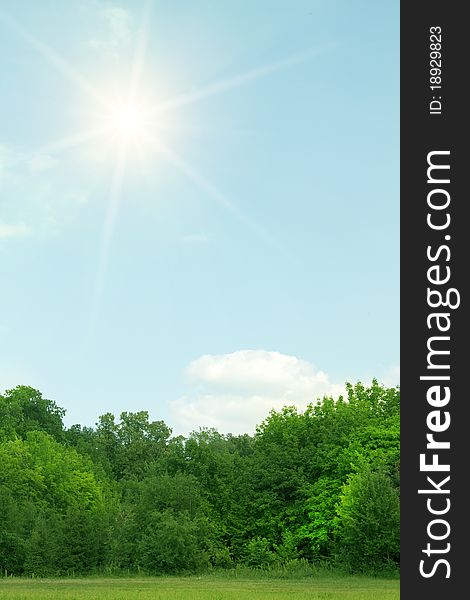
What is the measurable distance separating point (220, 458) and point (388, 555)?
23.4m

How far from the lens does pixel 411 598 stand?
416 inches

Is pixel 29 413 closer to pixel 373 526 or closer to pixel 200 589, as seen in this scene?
pixel 373 526

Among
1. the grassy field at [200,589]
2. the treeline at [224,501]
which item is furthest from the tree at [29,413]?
the grassy field at [200,589]

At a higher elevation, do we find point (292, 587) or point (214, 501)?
point (214, 501)

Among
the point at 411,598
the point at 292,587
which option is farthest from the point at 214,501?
the point at 411,598

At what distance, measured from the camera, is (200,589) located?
38.0m

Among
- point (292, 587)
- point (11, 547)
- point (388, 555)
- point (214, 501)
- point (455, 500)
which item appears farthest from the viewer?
point (214, 501)

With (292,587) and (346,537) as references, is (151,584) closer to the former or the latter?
(292,587)

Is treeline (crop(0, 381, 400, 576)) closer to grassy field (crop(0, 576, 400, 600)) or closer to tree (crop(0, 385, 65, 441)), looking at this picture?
tree (crop(0, 385, 65, 441))

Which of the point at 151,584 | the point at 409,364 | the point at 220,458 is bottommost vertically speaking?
the point at 151,584

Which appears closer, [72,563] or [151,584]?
[151,584]

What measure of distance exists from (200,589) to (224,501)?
104ft

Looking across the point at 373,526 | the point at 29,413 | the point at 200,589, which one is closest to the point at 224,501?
the point at 373,526

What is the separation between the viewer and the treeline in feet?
173
